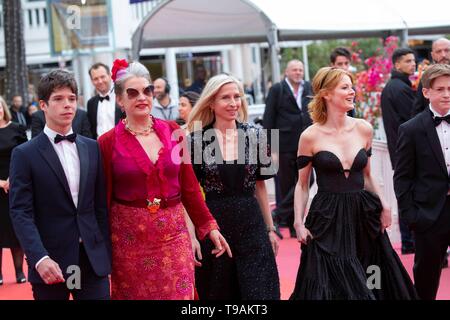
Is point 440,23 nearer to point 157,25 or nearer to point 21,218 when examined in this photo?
point 157,25

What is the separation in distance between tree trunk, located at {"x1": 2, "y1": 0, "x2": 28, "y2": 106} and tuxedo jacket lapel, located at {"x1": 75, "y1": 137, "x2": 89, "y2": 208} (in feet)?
61.2

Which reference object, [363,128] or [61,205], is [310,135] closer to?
[363,128]

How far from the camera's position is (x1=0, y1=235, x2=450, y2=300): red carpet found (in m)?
8.61

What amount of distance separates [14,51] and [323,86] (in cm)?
1811

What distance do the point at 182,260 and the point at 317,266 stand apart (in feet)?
3.82

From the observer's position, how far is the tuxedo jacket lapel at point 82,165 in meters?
5.34

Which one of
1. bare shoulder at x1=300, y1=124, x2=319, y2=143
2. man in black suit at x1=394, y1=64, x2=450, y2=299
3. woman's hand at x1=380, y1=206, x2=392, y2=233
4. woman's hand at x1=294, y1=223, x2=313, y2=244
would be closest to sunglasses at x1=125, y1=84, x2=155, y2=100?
bare shoulder at x1=300, y1=124, x2=319, y2=143

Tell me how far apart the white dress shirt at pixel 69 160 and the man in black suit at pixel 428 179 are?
8.29 feet

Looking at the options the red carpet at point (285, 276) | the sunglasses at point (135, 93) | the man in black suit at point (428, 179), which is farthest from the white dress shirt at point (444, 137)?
the sunglasses at point (135, 93)

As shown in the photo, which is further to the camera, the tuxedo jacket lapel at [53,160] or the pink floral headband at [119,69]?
the pink floral headband at [119,69]

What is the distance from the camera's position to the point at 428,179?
22.3 feet

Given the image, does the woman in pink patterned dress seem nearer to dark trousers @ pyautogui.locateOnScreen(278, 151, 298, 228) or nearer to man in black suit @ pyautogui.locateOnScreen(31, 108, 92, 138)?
man in black suit @ pyautogui.locateOnScreen(31, 108, 92, 138)

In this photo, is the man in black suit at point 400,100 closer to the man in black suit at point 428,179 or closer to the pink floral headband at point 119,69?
the man in black suit at point 428,179

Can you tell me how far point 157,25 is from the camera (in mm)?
15727
